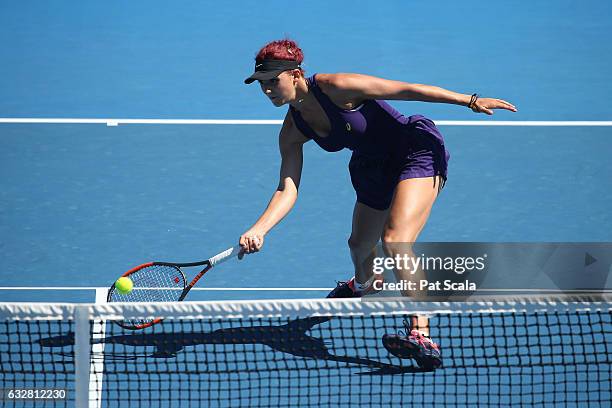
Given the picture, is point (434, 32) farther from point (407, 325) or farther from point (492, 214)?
point (407, 325)

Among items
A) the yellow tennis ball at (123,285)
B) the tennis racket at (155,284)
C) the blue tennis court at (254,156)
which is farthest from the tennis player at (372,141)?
the yellow tennis ball at (123,285)

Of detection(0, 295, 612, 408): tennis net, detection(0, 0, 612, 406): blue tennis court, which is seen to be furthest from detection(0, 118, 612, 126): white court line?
detection(0, 295, 612, 408): tennis net

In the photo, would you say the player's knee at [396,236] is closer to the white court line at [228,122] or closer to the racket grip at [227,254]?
the racket grip at [227,254]

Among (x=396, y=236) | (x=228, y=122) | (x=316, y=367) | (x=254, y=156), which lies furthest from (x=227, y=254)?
(x=228, y=122)

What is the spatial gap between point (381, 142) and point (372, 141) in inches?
2.5

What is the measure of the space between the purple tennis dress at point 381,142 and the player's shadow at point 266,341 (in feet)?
3.25

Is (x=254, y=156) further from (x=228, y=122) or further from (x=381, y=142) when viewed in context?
(x=381, y=142)

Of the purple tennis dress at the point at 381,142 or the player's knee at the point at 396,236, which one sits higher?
the purple tennis dress at the point at 381,142

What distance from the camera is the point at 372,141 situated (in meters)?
6.08

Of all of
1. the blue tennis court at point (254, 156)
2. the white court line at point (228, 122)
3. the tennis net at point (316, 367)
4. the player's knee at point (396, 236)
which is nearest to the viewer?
the tennis net at point (316, 367)

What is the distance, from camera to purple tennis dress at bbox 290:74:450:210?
5926mm

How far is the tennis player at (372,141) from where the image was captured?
5.72 m

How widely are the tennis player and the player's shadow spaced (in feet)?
0.77

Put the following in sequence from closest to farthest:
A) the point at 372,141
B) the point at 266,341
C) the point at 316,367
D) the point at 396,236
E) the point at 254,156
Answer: the point at 316,367, the point at 396,236, the point at 372,141, the point at 266,341, the point at 254,156
